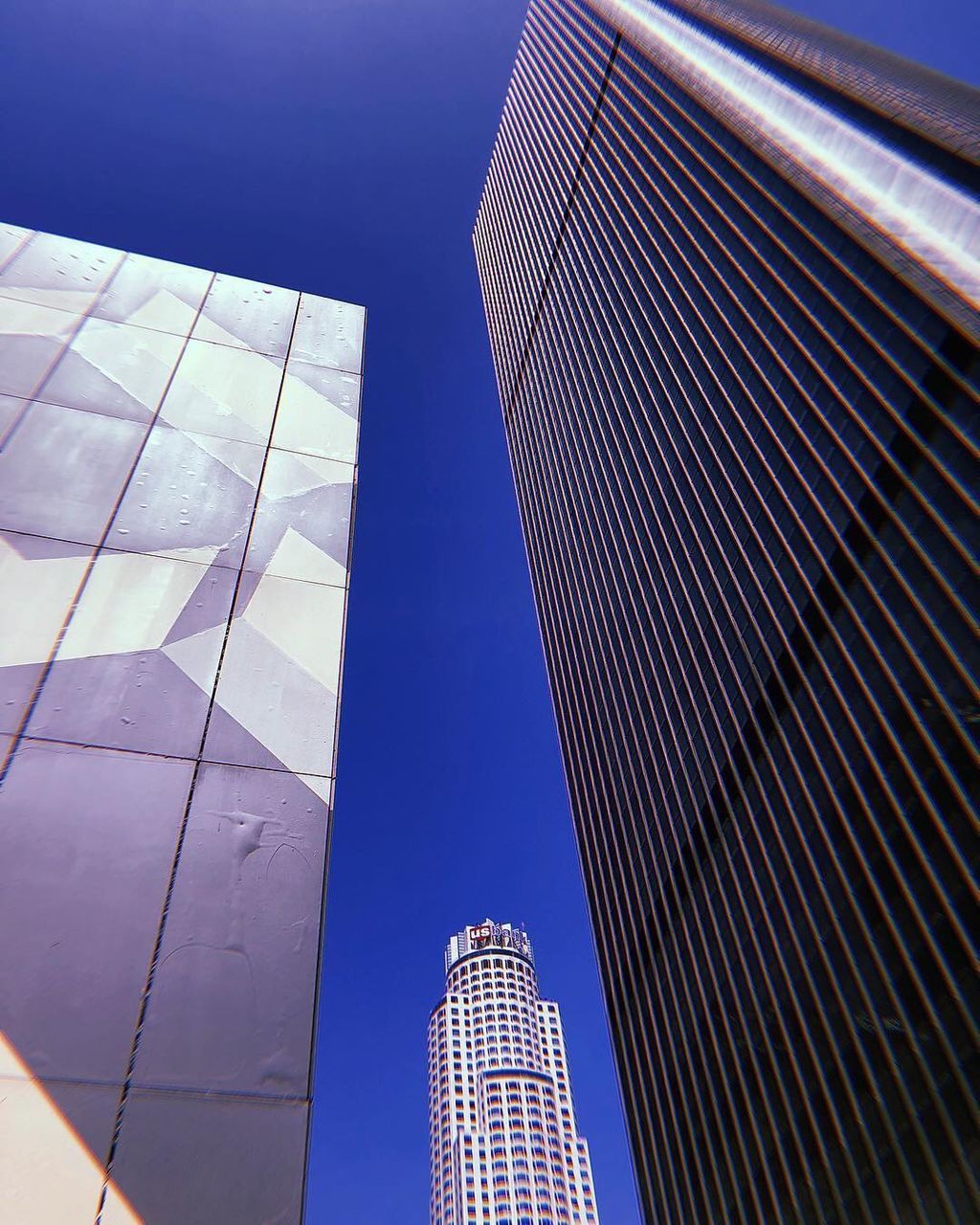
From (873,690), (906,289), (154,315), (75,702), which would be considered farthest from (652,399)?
(75,702)

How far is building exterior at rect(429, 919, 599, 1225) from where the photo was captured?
133625mm

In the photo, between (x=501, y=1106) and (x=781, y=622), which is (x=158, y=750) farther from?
(x=501, y=1106)

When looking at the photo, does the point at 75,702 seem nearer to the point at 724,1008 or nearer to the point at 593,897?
the point at 724,1008

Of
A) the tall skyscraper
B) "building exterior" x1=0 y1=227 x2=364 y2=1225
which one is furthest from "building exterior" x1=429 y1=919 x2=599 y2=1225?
"building exterior" x1=0 y1=227 x2=364 y2=1225

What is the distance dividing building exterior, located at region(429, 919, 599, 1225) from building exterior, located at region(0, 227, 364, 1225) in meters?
150

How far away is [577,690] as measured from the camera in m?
80.6

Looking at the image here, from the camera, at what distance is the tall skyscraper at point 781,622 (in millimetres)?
36125

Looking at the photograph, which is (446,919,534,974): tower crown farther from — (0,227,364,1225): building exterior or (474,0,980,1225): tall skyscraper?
(0,227,364,1225): building exterior

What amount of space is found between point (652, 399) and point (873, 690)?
35.2m

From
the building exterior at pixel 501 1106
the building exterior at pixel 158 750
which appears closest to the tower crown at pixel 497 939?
the building exterior at pixel 501 1106

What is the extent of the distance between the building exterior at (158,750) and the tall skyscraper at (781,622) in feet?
105

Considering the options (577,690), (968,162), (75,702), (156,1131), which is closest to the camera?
(156,1131)

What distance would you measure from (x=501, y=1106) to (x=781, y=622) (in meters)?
124

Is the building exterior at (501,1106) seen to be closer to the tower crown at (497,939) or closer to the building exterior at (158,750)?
the tower crown at (497,939)
